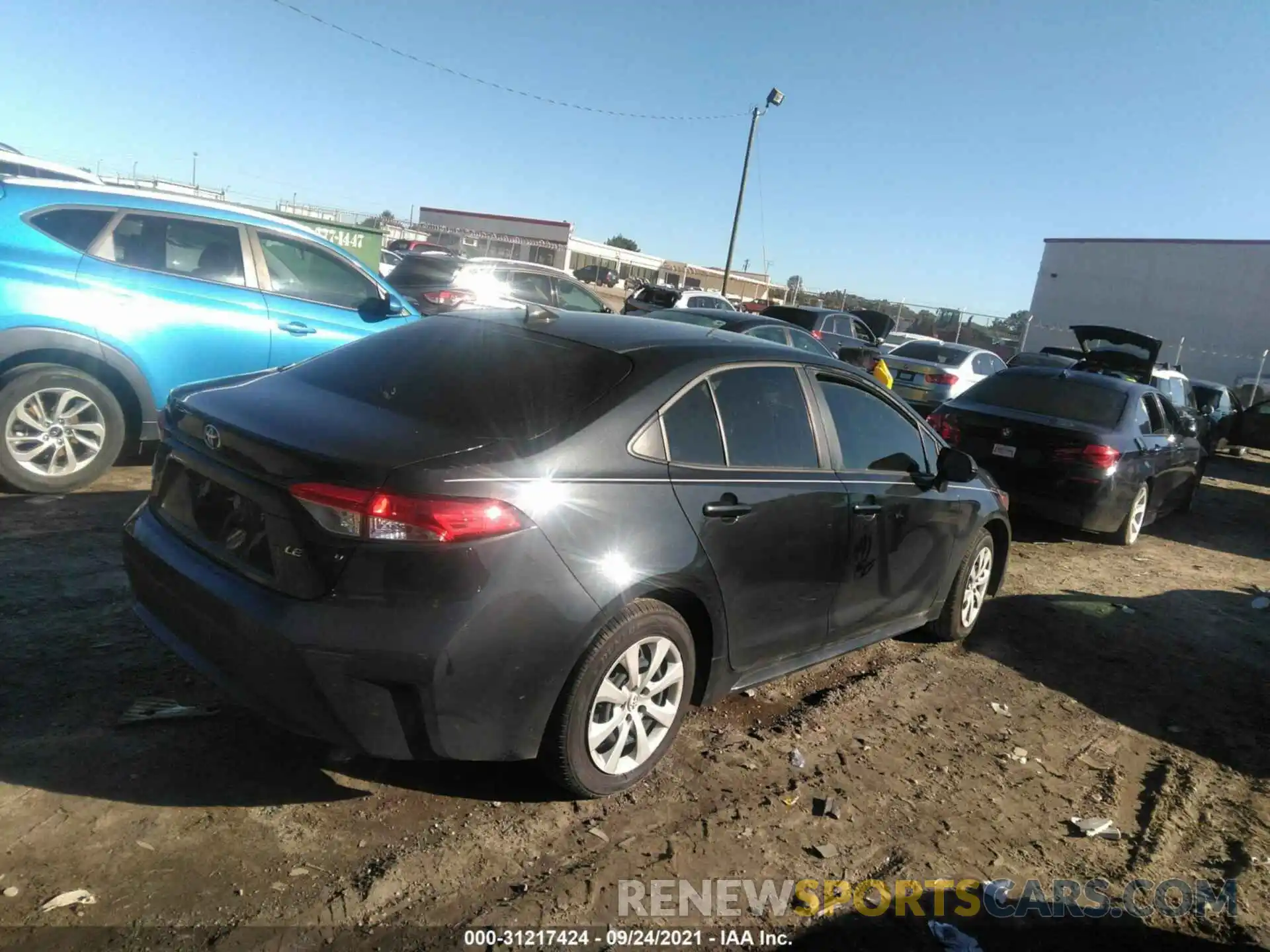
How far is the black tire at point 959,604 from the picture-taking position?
16.5 feet

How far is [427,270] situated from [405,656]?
12529mm

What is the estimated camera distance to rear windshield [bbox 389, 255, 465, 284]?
45.4 feet

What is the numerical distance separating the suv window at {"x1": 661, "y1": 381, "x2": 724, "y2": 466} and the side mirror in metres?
1.61

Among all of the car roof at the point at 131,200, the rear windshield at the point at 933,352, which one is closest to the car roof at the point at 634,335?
the car roof at the point at 131,200

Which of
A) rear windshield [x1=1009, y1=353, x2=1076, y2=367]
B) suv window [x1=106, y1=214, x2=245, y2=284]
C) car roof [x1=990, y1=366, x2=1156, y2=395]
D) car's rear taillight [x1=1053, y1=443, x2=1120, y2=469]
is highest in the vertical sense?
suv window [x1=106, y1=214, x2=245, y2=284]

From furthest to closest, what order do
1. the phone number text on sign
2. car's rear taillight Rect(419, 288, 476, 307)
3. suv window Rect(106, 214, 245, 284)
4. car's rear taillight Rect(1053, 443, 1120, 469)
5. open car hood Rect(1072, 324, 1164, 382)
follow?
the phone number text on sign
car's rear taillight Rect(419, 288, 476, 307)
open car hood Rect(1072, 324, 1164, 382)
car's rear taillight Rect(1053, 443, 1120, 469)
suv window Rect(106, 214, 245, 284)

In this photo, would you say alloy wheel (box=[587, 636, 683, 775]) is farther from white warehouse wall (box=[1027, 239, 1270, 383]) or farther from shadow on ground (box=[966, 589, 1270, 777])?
white warehouse wall (box=[1027, 239, 1270, 383])

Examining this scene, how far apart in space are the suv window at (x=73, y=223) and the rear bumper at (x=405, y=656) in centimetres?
359

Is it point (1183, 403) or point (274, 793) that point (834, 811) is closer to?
point (274, 793)

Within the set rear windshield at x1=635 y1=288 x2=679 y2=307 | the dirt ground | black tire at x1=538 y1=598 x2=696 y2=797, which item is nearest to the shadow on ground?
the dirt ground

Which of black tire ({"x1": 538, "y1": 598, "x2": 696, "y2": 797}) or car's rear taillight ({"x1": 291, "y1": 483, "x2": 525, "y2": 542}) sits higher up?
car's rear taillight ({"x1": 291, "y1": 483, "x2": 525, "y2": 542})

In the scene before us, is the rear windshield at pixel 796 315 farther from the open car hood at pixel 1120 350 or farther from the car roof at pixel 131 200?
the car roof at pixel 131 200

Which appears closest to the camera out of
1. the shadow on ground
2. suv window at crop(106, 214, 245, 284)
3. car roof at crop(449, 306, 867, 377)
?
car roof at crop(449, 306, 867, 377)

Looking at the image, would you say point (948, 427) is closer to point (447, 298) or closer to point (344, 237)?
point (447, 298)
